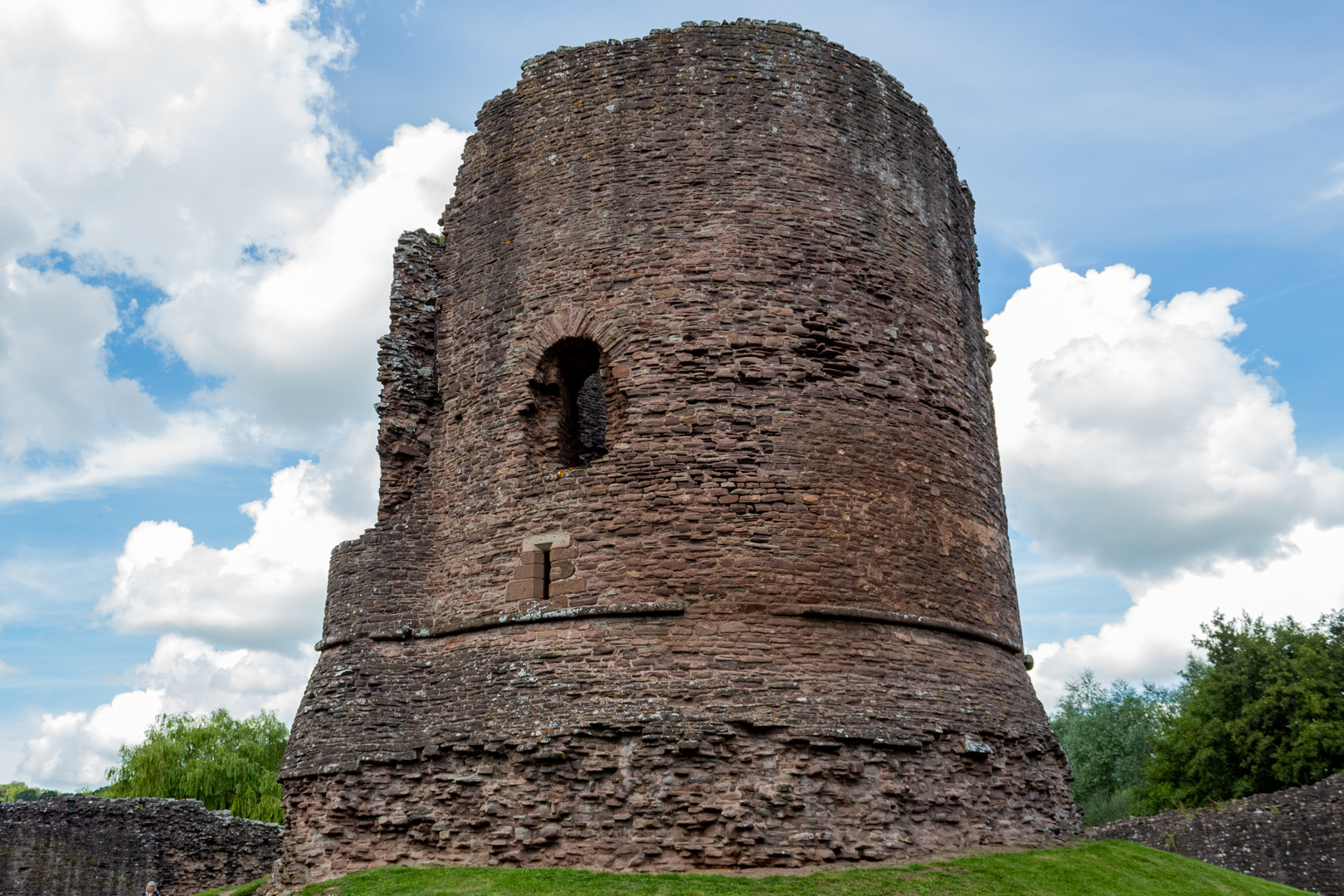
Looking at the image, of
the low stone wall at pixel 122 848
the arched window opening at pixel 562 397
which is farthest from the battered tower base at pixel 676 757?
the low stone wall at pixel 122 848

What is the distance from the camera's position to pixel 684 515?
9.67m

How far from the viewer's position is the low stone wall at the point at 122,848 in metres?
14.9

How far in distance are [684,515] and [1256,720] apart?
17097 millimetres

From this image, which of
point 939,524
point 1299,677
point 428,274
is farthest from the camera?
point 1299,677

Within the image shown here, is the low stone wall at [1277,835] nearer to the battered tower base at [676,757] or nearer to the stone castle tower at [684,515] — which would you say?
the battered tower base at [676,757]

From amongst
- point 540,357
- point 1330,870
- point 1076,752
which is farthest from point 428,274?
point 1076,752

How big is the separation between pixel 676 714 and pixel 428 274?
6421 mm

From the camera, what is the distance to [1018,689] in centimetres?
1077

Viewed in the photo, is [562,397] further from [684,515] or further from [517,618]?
[517,618]

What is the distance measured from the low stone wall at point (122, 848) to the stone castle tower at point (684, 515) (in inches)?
281

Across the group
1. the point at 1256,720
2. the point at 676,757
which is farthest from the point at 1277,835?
the point at 676,757

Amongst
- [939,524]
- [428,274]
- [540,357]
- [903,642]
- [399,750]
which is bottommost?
[399,750]

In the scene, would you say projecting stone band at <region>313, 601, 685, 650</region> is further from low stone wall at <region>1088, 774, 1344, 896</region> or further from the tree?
the tree

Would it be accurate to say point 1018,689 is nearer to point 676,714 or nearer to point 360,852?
point 676,714
